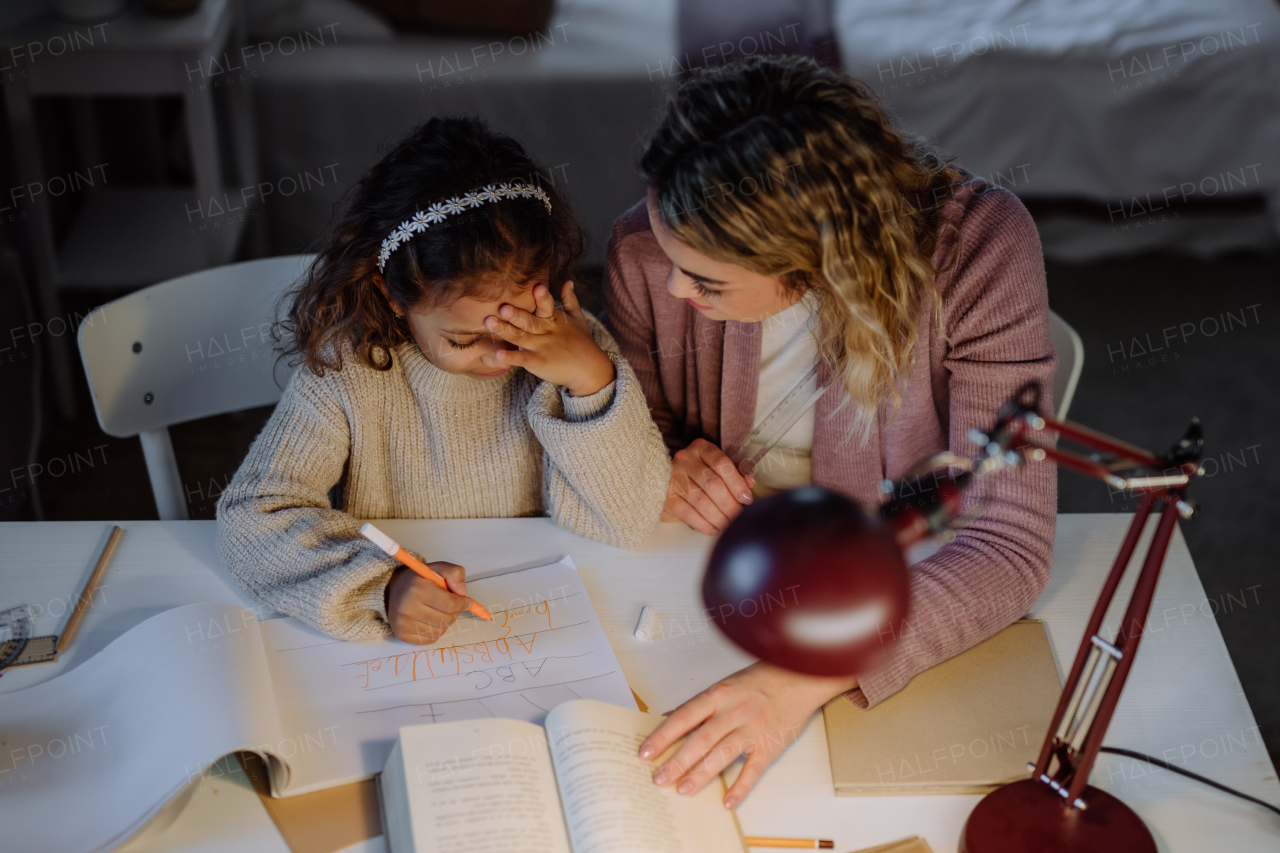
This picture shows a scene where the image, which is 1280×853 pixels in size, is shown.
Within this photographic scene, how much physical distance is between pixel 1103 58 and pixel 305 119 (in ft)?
6.12

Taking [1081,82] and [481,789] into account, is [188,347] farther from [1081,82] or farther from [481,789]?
[1081,82]

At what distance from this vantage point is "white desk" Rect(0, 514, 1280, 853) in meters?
0.87

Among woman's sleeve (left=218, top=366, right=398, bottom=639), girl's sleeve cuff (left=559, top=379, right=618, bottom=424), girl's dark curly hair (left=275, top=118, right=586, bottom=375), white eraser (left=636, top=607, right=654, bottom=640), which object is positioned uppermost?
girl's dark curly hair (left=275, top=118, right=586, bottom=375)

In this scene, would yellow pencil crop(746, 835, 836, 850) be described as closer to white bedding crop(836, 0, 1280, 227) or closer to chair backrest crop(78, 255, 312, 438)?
chair backrest crop(78, 255, 312, 438)

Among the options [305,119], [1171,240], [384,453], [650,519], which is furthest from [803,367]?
[1171,240]

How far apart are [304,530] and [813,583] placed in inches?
25.6

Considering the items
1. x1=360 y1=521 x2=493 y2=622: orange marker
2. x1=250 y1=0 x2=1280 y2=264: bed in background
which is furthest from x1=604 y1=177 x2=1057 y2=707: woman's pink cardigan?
x1=250 y1=0 x2=1280 y2=264: bed in background

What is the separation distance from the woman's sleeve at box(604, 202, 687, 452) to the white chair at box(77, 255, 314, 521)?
1.26 feet

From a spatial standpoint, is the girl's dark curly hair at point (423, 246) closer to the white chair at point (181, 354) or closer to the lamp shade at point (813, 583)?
the white chair at point (181, 354)

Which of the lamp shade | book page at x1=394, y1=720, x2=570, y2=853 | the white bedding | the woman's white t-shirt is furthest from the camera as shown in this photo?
the white bedding

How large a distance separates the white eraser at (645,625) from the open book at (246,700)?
4 cm

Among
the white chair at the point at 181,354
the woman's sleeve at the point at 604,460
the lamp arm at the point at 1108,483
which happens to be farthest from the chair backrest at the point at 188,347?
the lamp arm at the point at 1108,483

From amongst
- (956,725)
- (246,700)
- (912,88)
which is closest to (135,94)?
(912,88)

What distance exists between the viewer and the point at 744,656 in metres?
1.01
